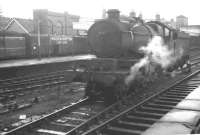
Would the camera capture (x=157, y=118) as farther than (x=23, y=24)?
No

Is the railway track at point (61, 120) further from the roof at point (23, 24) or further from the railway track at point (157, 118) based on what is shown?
the roof at point (23, 24)

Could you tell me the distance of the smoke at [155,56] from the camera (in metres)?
8.20

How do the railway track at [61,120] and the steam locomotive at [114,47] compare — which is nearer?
the railway track at [61,120]

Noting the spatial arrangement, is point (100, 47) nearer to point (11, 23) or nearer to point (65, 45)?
point (65, 45)

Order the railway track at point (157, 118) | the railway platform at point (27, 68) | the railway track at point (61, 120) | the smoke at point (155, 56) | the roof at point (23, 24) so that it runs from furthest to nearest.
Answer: the roof at point (23, 24)
the railway platform at point (27, 68)
the smoke at point (155, 56)
the railway track at point (61, 120)
the railway track at point (157, 118)

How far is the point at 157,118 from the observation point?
6496mm

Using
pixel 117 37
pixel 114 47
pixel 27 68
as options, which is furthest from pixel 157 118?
pixel 27 68

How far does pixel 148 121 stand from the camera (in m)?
6.21

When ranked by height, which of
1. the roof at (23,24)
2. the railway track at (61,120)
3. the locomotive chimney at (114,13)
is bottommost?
the railway track at (61,120)

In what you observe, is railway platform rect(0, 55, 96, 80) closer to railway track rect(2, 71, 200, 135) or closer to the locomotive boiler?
the locomotive boiler

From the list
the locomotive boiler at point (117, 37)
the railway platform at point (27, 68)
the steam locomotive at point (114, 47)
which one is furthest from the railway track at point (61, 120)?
the railway platform at point (27, 68)

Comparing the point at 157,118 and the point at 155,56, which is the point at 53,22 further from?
the point at 157,118

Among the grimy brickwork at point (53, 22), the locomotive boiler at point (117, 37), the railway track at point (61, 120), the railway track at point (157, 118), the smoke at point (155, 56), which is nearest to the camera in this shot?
the railway track at point (157, 118)

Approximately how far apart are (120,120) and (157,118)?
101 cm
